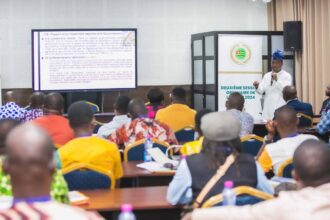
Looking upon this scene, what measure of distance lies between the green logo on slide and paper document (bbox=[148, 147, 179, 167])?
5.59 metres

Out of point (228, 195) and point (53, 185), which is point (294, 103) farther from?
point (53, 185)

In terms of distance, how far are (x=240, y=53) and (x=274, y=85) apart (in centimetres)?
104

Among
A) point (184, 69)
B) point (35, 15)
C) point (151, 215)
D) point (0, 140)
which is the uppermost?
point (35, 15)

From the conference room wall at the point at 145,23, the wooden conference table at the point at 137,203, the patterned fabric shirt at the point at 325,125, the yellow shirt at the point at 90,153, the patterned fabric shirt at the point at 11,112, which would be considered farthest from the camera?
the conference room wall at the point at 145,23

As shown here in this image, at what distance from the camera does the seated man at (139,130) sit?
542 cm

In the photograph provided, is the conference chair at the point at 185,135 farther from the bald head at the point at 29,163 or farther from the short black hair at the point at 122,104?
the bald head at the point at 29,163

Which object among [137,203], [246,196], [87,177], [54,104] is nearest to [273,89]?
[54,104]

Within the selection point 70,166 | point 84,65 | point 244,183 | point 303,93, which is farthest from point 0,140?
point 303,93

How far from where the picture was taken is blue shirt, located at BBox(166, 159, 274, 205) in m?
3.21

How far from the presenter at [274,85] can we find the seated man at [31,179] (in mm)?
7874

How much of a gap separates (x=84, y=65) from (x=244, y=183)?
7.41 meters

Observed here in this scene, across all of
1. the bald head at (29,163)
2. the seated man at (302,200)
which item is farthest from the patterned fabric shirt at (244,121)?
the bald head at (29,163)

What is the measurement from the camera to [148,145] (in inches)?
200

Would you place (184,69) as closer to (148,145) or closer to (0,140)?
(148,145)
